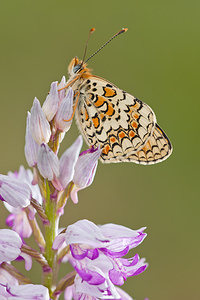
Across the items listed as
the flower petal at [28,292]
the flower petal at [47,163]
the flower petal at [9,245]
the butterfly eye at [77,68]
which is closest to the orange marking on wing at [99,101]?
the butterfly eye at [77,68]

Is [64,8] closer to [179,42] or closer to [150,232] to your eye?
[179,42]

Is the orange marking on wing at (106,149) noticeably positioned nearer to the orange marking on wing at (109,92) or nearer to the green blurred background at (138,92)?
the orange marking on wing at (109,92)

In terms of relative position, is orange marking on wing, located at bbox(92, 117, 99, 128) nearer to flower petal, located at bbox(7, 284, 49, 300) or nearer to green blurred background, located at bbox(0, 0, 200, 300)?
flower petal, located at bbox(7, 284, 49, 300)

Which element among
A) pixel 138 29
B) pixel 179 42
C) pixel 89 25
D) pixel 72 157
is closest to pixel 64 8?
pixel 89 25

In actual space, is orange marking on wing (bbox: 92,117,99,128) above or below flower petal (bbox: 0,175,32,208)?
above

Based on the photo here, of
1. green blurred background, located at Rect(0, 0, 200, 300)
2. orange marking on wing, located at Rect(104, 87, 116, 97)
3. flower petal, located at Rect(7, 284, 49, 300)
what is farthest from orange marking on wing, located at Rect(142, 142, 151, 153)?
green blurred background, located at Rect(0, 0, 200, 300)

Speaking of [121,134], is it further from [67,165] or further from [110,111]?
[67,165]
